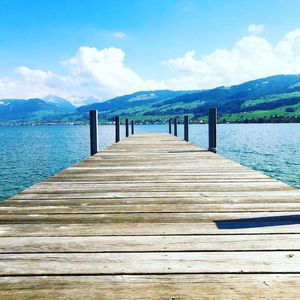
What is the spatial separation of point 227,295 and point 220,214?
1.66 metres

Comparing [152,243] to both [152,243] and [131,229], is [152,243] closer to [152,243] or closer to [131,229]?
[152,243]

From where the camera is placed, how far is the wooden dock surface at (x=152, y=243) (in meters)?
2.18

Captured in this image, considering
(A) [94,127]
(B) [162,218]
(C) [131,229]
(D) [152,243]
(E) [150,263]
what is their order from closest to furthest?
(E) [150,263] < (D) [152,243] < (C) [131,229] < (B) [162,218] < (A) [94,127]

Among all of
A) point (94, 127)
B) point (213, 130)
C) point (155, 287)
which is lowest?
point (155, 287)

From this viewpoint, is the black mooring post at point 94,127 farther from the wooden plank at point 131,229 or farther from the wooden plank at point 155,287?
the wooden plank at point 155,287

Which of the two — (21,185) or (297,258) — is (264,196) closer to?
(297,258)

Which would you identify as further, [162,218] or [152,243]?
[162,218]

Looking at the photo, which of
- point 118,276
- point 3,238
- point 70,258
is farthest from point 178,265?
point 3,238

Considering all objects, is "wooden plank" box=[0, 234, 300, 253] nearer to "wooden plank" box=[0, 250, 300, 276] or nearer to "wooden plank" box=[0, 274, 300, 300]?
"wooden plank" box=[0, 250, 300, 276]

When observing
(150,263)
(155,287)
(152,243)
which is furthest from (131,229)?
(155,287)

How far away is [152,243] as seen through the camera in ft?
9.43

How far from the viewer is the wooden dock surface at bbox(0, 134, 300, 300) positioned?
218 cm

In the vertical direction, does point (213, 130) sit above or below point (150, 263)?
above

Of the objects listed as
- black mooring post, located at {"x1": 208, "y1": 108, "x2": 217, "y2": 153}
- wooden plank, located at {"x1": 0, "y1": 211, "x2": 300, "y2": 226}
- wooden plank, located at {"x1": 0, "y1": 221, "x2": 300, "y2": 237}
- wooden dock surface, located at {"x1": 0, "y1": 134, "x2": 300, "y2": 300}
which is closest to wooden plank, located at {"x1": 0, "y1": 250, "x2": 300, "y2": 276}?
wooden dock surface, located at {"x1": 0, "y1": 134, "x2": 300, "y2": 300}
